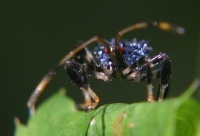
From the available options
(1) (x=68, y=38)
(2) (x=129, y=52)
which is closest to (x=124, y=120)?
(2) (x=129, y=52)

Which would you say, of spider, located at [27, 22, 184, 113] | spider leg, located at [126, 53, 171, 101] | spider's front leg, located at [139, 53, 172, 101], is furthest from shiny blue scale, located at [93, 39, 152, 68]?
spider's front leg, located at [139, 53, 172, 101]

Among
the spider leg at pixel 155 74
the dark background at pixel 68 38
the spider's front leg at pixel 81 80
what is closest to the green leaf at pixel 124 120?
the spider's front leg at pixel 81 80

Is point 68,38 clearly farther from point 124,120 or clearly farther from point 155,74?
point 124,120

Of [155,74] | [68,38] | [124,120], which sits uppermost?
[124,120]

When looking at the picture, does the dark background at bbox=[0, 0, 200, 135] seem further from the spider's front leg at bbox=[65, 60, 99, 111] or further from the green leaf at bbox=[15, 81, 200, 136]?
the green leaf at bbox=[15, 81, 200, 136]

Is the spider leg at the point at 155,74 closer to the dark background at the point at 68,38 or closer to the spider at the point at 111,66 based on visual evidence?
the spider at the point at 111,66

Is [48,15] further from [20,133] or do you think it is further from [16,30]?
[20,133]

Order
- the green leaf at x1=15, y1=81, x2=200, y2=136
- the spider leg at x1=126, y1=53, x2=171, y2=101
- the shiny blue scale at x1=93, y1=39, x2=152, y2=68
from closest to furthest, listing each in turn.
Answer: the green leaf at x1=15, y1=81, x2=200, y2=136 → the spider leg at x1=126, y1=53, x2=171, y2=101 → the shiny blue scale at x1=93, y1=39, x2=152, y2=68

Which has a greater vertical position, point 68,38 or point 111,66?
point 111,66
